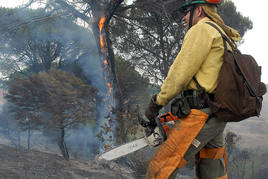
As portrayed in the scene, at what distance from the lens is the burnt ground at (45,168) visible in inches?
120

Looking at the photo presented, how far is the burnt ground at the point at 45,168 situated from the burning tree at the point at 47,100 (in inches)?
24.4

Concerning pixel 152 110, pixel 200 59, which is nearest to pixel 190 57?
pixel 200 59

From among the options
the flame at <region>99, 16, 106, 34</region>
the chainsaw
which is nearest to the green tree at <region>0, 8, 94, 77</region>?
the flame at <region>99, 16, 106, 34</region>

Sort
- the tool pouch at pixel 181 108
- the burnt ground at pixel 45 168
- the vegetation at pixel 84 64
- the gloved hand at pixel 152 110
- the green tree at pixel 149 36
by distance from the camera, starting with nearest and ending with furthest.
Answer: the tool pouch at pixel 181 108 → the gloved hand at pixel 152 110 → the burnt ground at pixel 45 168 → the vegetation at pixel 84 64 → the green tree at pixel 149 36

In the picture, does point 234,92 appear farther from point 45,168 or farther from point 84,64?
point 84,64

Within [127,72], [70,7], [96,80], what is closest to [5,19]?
[70,7]

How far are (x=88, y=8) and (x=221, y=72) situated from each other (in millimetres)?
5464

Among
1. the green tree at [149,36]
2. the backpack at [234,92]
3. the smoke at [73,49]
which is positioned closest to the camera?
the backpack at [234,92]

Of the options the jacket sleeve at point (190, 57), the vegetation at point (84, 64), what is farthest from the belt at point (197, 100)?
the vegetation at point (84, 64)

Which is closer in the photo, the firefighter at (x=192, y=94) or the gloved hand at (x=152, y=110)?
the firefighter at (x=192, y=94)

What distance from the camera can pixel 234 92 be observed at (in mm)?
1510

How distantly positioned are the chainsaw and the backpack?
0.39 m

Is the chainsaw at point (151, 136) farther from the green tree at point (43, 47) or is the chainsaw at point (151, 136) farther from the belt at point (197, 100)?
the green tree at point (43, 47)

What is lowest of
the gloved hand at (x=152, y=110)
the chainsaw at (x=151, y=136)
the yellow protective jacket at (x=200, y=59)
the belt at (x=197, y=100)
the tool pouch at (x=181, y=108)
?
the chainsaw at (x=151, y=136)
